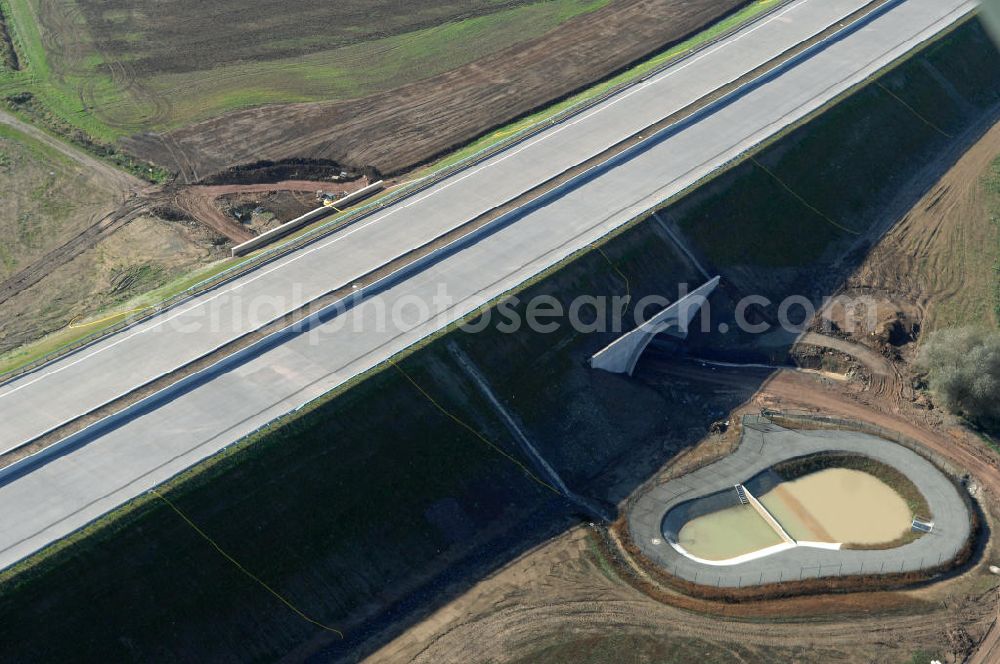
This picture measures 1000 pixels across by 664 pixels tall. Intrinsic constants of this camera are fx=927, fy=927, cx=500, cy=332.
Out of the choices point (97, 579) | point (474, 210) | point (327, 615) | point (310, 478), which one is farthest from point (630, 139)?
point (97, 579)

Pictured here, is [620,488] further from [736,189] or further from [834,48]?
[834,48]

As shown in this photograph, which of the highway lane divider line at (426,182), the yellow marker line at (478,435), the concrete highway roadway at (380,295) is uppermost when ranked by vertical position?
the highway lane divider line at (426,182)

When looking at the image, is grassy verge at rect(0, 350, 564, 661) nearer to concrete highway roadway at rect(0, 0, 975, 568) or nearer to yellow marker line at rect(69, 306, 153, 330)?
concrete highway roadway at rect(0, 0, 975, 568)

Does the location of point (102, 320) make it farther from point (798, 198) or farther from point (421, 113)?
point (798, 198)

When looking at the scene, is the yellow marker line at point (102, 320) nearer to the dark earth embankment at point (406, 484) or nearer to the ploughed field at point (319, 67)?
the ploughed field at point (319, 67)

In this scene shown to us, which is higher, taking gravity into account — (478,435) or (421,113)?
(421,113)

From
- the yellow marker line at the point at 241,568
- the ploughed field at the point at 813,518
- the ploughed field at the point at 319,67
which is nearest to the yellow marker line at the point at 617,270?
the ploughed field at the point at 813,518

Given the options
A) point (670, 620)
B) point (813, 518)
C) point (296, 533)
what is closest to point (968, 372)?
point (813, 518)
